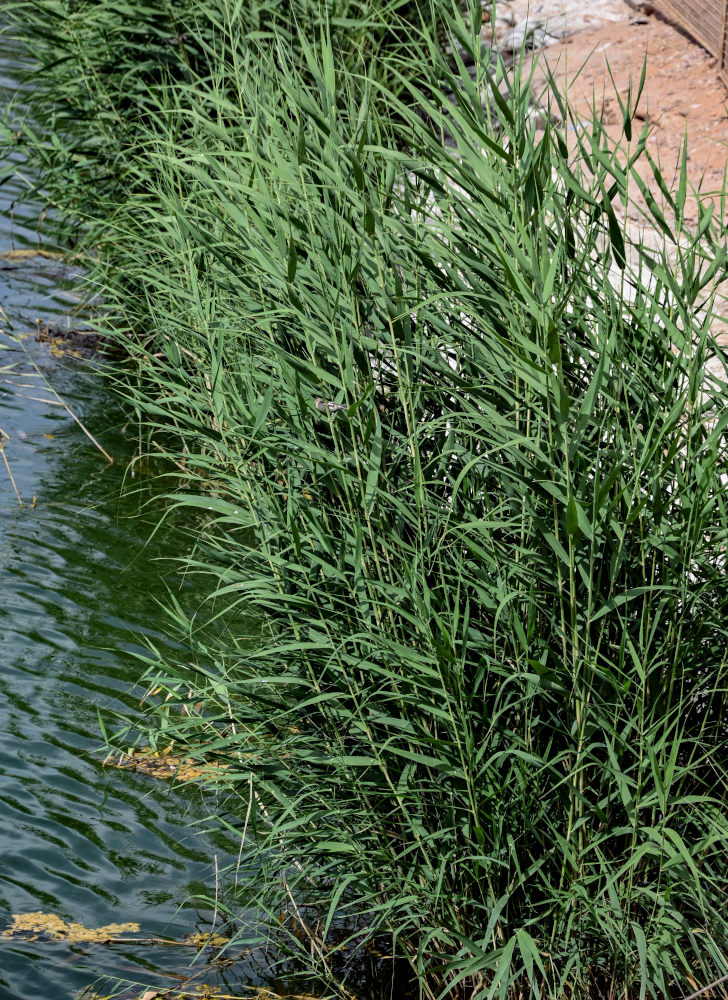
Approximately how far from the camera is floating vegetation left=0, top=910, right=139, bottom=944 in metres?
4.05

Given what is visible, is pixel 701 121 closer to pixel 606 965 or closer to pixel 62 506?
pixel 62 506

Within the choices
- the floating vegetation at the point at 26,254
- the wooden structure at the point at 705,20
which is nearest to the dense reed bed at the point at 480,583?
the wooden structure at the point at 705,20

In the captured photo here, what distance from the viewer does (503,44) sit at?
11.7 metres

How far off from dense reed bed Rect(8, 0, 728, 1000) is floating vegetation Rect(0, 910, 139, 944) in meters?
0.58

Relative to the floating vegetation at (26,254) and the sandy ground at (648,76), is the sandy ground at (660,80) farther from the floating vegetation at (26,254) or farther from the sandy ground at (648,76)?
the floating vegetation at (26,254)

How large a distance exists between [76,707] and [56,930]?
4.79ft

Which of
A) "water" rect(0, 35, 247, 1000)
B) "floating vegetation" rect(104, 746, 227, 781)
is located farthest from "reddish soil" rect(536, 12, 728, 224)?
"floating vegetation" rect(104, 746, 227, 781)

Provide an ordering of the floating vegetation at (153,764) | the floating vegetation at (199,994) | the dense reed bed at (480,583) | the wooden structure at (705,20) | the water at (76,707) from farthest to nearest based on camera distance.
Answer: the wooden structure at (705,20), the floating vegetation at (153,764), the water at (76,707), the floating vegetation at (199,994), the dense reed bed at (480,583)

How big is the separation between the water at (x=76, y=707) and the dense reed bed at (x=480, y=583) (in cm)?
70

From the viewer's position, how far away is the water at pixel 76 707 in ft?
13.7

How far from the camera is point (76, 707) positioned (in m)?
5.45

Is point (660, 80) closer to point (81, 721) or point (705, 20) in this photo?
point (705, 20)

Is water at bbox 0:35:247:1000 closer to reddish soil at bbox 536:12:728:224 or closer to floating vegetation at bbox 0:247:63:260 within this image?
floating vegetation at bbox 0:247:63:260

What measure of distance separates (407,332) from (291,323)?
469 mm
